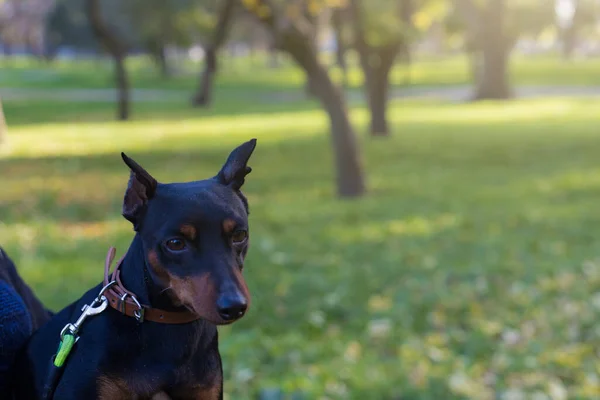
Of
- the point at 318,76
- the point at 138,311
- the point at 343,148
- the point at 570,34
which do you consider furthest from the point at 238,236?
the point at 570,34

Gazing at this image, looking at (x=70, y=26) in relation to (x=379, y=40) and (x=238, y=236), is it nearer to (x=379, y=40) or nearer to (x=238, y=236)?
(x=379, y=40)

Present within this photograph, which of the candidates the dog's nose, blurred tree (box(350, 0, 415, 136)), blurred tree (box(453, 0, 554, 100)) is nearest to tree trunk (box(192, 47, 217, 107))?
blurred tree (box(453, 0, 554, 100))

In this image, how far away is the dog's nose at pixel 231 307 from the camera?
1.64m

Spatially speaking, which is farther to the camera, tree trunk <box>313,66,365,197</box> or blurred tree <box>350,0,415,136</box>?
blurred tree <box>350,0,415,136</box>

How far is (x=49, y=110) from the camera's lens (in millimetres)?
35062

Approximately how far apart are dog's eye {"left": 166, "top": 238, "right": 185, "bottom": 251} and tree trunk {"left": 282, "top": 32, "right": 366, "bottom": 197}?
1108 cm

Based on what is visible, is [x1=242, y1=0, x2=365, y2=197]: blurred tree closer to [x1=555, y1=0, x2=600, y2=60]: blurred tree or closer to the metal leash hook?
the metal leash hook

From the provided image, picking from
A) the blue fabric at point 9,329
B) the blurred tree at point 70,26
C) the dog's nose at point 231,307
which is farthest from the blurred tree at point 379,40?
the blurred tree at point 70,26

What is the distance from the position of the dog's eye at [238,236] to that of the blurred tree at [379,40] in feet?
62.8

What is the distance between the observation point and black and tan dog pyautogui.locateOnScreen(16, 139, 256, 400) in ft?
5.72

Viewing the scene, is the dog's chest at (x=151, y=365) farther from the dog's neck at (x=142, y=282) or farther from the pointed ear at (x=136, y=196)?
the pointed ear at (x=136, y=196)

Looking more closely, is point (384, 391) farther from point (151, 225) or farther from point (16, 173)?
point (16, 173)

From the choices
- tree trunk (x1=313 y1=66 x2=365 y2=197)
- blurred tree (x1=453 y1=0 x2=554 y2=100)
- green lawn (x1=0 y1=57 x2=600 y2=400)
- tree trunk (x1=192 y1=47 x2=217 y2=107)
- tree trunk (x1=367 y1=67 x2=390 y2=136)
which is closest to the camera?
green lawn (x1=0 y1=57 x2=600 y2=400)

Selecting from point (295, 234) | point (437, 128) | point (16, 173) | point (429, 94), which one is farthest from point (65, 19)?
point (295, 234)
